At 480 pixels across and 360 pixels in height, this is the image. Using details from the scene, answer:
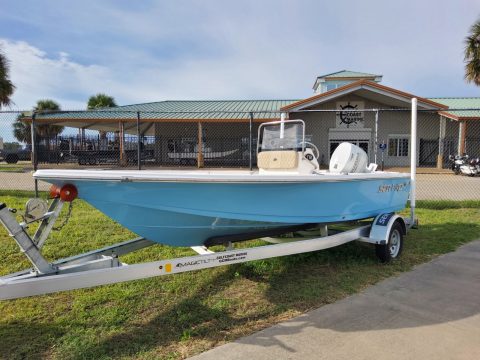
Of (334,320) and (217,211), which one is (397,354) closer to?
(334,320)

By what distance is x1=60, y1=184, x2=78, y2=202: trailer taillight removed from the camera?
2916mm

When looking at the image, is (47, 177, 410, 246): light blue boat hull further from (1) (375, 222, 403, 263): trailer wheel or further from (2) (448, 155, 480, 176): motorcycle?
(2) (448, 155, 480, 176): motorcycle

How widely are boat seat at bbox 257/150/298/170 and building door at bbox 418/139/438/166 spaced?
924 inches

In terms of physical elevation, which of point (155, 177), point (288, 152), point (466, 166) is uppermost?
point (288, 152)

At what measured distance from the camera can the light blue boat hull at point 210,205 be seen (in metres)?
3.19

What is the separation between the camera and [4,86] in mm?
18297

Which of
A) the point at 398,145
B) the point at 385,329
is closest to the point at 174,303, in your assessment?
the point at 385,329

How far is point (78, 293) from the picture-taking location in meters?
3.87

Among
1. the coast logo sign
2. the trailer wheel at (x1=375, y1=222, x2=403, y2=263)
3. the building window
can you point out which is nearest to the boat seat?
the trailer wheel at (x1=375, y1=222, x2=403, y2=263)

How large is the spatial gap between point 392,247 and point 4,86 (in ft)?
64.1

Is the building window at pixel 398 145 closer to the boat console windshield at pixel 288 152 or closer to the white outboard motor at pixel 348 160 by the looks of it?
the white outboard motor at pixel 348 160

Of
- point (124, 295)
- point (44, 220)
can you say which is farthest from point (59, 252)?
point (44, 220)

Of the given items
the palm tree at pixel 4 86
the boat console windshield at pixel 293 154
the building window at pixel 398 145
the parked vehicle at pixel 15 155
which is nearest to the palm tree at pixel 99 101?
the parked vehicle at pixel 15 155

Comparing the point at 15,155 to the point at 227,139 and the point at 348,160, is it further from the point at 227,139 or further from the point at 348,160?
the point at 348,160
